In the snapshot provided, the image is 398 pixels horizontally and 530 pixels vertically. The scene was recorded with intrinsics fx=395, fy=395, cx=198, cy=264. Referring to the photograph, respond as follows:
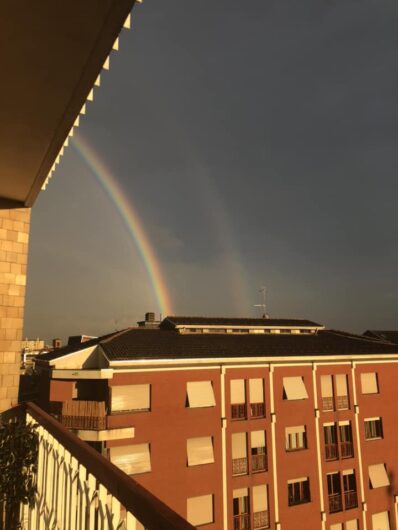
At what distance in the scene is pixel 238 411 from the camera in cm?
2309

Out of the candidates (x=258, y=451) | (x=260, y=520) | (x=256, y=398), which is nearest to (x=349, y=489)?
(x=260, y=520)

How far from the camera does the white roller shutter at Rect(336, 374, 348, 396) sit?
26364 millimetres

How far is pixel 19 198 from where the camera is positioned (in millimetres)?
6090

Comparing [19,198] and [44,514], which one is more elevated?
[19,198]

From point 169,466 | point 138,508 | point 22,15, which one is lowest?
point 169,466

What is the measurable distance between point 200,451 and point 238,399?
12.0 ft

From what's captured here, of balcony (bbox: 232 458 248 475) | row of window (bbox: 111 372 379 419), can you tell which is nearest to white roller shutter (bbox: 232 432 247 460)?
balcony (bbox: 232 458 248 475)

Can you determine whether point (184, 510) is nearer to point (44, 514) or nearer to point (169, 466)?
point (169, 466)

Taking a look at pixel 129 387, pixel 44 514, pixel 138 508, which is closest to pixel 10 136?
pixel 44 514

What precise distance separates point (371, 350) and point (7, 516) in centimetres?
2850

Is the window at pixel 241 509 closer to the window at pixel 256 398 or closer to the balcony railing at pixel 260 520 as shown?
the balcony railing at pixel 260 520

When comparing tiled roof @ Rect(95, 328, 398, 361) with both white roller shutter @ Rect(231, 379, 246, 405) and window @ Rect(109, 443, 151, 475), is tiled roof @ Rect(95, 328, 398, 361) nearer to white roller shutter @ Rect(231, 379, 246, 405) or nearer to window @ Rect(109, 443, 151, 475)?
white roller shutter @ Rect(231, 379, 246, 405)

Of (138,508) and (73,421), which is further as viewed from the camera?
(73,421)

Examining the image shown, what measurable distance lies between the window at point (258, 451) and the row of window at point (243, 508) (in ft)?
3.28
